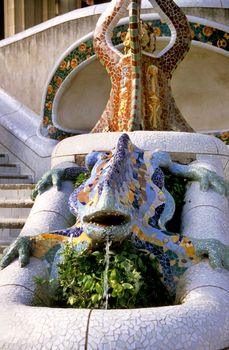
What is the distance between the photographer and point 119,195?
4.18 metres

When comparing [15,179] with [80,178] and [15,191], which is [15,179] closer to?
[15,191]

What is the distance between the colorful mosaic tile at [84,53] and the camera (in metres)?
10.1

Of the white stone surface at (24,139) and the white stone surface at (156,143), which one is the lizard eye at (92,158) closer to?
the white stone surface at (156,143)

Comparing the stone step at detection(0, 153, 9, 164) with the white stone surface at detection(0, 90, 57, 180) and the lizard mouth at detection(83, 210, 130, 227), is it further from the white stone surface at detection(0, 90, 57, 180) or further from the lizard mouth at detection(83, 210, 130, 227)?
the lizard mouth at detection(83, 210, 130, 227)

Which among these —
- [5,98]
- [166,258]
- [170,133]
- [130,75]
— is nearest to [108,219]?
[166,258]

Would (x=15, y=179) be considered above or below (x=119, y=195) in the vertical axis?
below

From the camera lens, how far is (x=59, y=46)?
440 inches

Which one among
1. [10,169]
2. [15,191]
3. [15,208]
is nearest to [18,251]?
[15,208]

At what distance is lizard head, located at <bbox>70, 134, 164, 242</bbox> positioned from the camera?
4.09 m

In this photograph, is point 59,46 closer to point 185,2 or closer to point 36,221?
point 185,2

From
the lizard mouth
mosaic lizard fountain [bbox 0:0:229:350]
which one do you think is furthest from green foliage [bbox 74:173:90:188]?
the lizard mouth

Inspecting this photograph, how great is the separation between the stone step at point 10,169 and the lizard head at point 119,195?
17.0ft

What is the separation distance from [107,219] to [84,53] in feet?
22.0

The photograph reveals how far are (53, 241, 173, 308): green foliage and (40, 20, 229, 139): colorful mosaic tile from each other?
591cm
